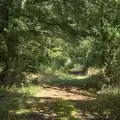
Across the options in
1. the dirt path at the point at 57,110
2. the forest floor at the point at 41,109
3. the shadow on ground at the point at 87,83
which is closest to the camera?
the forest floor at the point at 41,109

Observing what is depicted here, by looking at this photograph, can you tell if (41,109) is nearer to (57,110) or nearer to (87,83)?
(57,110)

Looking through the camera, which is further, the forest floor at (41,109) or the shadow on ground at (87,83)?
the shadow on ground at (87,83)

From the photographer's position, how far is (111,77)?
1145cm

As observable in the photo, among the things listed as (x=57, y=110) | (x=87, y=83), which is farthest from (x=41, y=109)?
(x=87, y=83)

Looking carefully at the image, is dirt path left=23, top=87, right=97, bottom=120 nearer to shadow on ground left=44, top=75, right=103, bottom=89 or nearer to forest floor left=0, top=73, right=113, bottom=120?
forest floor left=0, top=73, right=113, bottom=120

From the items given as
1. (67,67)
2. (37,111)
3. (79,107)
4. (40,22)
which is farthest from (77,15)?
(67,67)

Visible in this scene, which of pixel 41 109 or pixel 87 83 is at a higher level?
pixel 41 109

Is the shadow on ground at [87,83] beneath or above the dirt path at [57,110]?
beneath

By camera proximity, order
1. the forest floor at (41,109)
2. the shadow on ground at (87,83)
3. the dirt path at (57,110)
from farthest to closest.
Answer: the shadow on ground at (87,83), the dirt path at (57,110), the forest floor at (41,109)

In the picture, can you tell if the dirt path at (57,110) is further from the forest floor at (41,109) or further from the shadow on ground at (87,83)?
the shadow on ground at (87,83)

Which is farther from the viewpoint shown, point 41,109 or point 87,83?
point 87,83

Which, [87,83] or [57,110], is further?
[87,83]

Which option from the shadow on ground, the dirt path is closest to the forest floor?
the dirt path

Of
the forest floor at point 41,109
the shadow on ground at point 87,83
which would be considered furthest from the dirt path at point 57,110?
the shadow on ground at point 87,83
